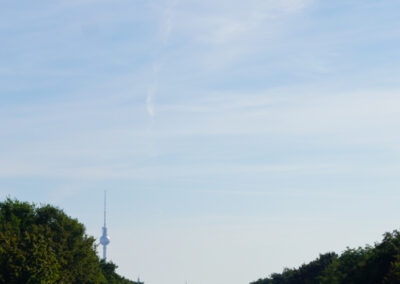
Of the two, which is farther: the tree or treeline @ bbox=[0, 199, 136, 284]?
treeline @ bbox=[0, 199, 136, 284]

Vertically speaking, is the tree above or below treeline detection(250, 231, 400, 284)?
above

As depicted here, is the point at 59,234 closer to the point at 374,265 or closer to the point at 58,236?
the point at 58,236

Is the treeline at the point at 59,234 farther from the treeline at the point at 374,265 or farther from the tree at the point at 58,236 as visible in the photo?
the treeline at the point at 374,265

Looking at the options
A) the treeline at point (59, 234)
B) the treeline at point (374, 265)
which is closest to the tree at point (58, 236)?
the treeline at point (59, 234)

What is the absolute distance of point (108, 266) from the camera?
598ft

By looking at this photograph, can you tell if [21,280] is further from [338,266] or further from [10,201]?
[338,266]

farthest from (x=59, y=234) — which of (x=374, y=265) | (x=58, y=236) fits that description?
(x=374, y=265)

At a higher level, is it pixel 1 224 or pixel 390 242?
pixel 1 224

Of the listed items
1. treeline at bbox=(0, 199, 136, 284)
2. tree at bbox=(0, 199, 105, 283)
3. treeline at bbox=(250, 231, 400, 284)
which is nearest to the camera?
treeline at bbox=(250, 231, 400, 284)

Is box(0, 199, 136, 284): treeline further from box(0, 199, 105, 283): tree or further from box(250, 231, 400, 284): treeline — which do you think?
box(250, 231, 400, 284): treeline

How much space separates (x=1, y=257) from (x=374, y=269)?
39.8 metres

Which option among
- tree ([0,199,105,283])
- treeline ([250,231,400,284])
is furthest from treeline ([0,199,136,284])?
treeline ([250,231,400,284])

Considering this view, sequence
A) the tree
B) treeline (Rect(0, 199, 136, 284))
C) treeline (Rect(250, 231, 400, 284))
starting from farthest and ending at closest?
treeline (Rect(0, 199, 136, 284)) → the tree → treeline (Rect(250, 231, 400, 284))

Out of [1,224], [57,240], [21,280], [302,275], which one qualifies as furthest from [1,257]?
[302,275]
